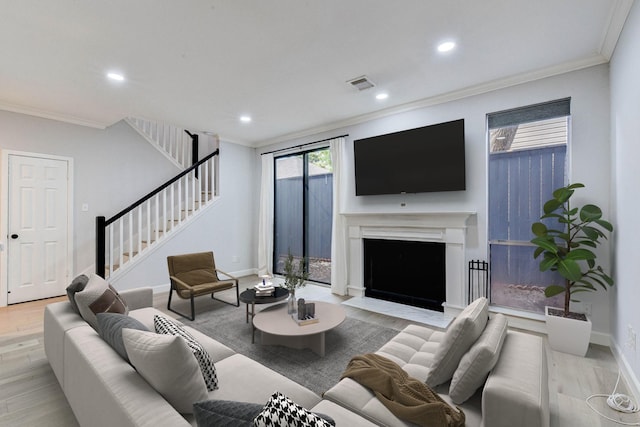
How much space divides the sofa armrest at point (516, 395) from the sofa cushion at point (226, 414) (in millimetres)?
792

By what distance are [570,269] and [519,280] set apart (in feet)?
2.83

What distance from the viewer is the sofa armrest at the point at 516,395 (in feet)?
3.89

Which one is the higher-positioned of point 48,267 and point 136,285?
point 48,267

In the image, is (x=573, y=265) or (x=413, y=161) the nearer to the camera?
(x=573, y=265)

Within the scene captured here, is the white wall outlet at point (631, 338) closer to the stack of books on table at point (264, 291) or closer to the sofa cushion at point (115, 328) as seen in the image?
the stack of books on table at point (264, 291)

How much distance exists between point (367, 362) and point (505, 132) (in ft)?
10.7

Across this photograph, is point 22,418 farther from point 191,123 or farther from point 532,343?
point 191,123

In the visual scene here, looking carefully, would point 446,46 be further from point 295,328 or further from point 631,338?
point 295,328

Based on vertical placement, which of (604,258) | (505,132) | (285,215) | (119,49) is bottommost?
(604,258)

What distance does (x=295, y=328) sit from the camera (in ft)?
8.77

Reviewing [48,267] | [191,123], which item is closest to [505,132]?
[191,123]

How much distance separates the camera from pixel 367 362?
169 centimetres

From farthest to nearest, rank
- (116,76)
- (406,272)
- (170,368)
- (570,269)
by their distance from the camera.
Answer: (406,272), (116,76), (570,269), (170,368)

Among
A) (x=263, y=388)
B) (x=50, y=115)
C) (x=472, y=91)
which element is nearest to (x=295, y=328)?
(x=263, y=388)
